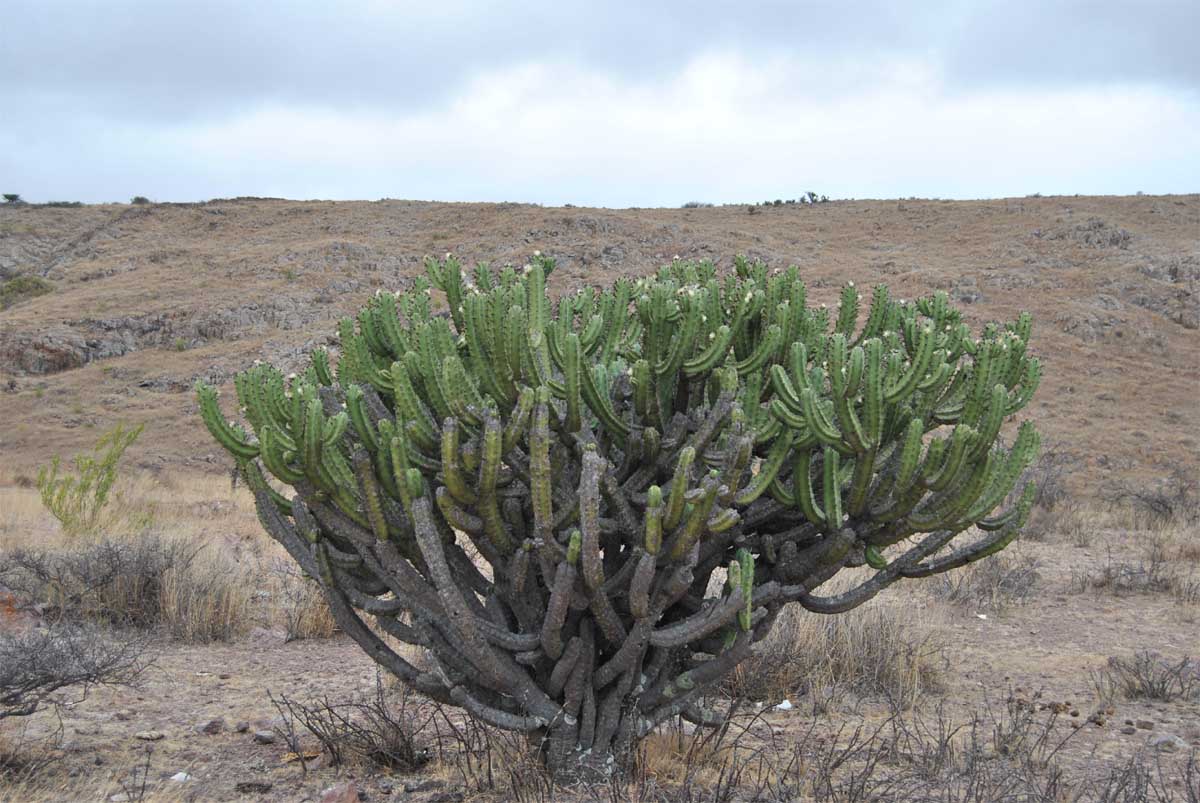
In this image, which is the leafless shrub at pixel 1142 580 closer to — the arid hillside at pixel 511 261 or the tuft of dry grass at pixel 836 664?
the tuft of dry grass at pixel 836 664

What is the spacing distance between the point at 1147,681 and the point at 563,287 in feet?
101

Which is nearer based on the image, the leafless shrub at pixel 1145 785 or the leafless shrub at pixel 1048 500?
the leafless shrub at pixel 1145 785

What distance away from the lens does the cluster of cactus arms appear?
4309mm

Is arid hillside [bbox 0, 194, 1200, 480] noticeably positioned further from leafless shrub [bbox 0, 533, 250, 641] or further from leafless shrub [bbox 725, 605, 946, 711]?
leafless shrub [bbox 725, 605, 946, 711]

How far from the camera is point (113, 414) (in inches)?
1102

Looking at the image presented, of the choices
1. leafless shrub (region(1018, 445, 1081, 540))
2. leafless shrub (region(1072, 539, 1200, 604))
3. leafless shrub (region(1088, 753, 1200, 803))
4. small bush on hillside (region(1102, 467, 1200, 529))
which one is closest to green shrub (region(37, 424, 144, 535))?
leafless shrub (region(1088, 753, 1200, 803))

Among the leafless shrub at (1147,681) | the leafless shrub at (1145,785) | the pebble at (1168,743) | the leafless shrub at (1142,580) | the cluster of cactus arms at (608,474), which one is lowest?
the leafless shrub at (1142,580)

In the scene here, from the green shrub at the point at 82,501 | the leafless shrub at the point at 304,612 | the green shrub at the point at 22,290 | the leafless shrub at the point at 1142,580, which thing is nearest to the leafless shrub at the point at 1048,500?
the leafless shrub at the point at 1142,580

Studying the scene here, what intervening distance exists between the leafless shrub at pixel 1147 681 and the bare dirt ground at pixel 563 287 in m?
0.08

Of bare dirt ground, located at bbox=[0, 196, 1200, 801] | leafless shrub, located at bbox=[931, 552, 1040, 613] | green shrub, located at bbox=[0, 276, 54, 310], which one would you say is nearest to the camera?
bare dirt ground, located at bbox=[0, 196, 1200, 801]

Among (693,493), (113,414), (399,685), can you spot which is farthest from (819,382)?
(113,414)

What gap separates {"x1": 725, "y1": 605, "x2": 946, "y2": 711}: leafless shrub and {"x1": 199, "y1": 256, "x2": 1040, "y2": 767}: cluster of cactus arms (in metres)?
1.74

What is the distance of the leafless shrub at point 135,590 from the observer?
828 centimetres

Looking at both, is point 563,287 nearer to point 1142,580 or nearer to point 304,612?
point 1142,580
